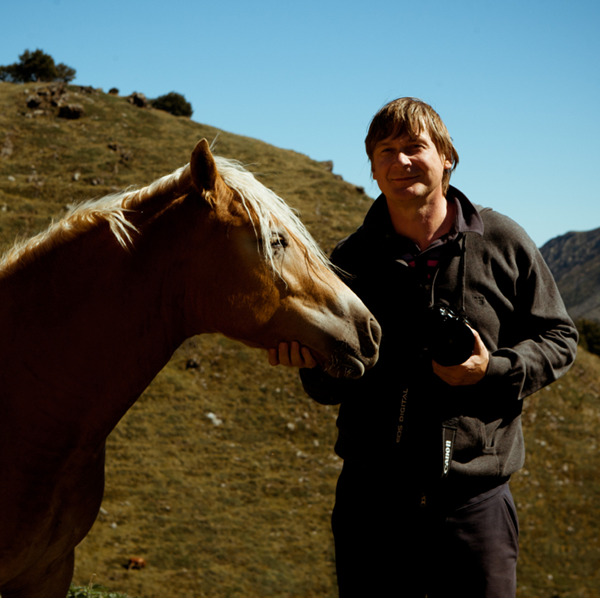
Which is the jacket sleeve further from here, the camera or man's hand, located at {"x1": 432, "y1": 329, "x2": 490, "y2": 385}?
the camera

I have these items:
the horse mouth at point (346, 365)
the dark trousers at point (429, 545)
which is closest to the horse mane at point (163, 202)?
the horse mouth at point (346, 365)

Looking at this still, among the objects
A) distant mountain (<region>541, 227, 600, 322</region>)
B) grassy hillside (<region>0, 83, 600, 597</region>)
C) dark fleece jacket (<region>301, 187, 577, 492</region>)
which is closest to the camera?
dark fleece jacket (<region>301, 187, 577, 492</region>)

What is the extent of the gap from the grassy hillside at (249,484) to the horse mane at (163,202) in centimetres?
369

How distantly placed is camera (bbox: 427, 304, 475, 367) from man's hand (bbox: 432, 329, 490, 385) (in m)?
0.03

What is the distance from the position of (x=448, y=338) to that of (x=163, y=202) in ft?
4.52

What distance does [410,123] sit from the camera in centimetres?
254

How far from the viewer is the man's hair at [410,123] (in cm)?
255

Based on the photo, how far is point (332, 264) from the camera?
2689 millimetres

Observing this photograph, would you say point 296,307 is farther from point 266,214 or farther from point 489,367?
point 489,367

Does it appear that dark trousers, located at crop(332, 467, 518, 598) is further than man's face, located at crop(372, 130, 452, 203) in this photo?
No

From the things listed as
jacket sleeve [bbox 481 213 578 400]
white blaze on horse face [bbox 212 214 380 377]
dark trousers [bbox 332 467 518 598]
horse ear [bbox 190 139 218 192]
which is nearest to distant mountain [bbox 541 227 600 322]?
jacket sleeve [bbox 481 213 578 400]

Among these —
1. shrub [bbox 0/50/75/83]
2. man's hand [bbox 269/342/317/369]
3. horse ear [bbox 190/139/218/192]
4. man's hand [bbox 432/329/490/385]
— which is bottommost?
man's hand [bbox 432/329/490/385]

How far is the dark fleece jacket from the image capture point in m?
2.34

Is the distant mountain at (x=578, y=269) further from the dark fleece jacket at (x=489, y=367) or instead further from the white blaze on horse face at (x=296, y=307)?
the white blaze on horse face at (x=296, y=307)
